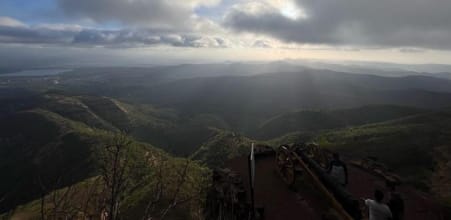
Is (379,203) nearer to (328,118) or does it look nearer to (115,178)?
(115,178)

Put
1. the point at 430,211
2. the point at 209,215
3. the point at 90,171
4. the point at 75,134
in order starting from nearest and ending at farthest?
1. the point at 430,211
2. the point at 209,215
3. the point at 90,171
4. the point at 75,134

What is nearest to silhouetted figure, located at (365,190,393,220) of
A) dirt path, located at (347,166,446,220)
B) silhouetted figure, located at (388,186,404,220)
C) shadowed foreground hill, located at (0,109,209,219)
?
silhouetted figure, located at (388,186,404,220)

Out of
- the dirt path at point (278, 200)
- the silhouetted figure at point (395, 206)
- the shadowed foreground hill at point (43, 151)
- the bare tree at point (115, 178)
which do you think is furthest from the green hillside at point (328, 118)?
the bare tree at point (115, 178)

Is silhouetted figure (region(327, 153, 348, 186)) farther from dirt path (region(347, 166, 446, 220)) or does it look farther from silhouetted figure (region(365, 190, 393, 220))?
silhouetted figure (region(365, 190, 393, 220))

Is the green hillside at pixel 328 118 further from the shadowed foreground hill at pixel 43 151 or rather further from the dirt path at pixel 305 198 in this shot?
the dirt path at pixel 305 198

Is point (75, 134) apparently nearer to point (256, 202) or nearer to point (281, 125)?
point (281, 125)

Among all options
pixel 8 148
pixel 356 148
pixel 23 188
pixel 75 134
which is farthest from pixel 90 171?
pixel 356 148
